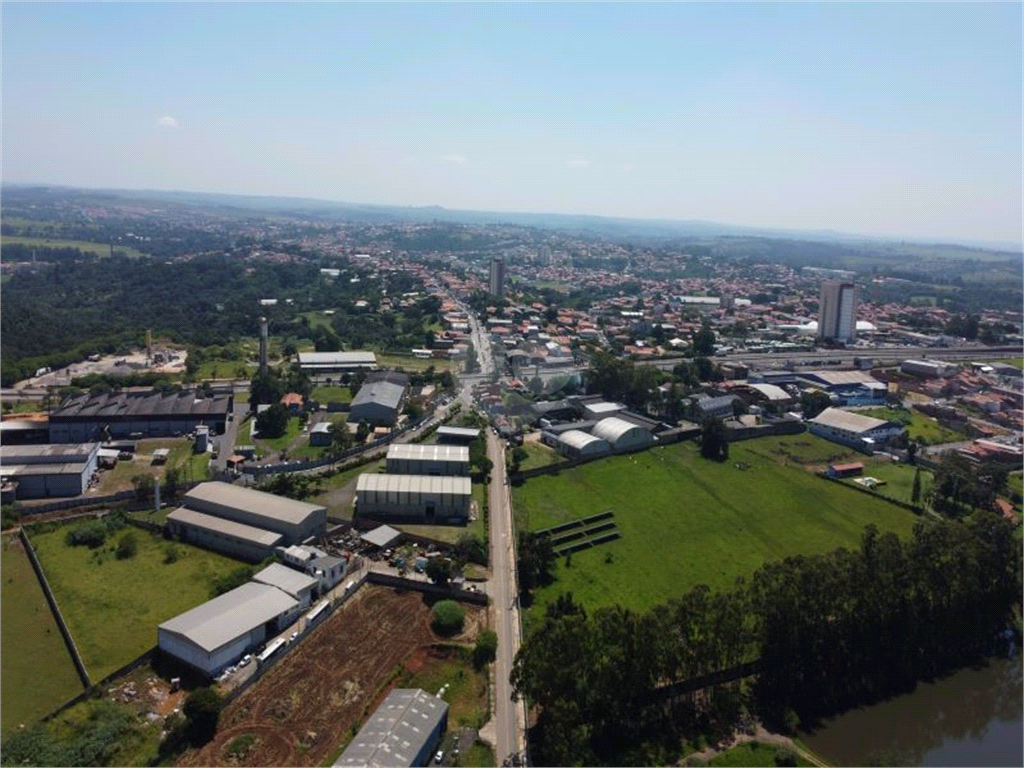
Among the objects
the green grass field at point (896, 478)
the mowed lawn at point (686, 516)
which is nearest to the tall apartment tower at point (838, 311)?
the green grass field at point (896, 478)

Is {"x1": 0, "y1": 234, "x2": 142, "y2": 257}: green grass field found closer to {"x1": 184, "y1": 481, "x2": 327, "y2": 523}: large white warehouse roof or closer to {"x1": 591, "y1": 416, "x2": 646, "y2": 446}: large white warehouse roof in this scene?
{"x1": 184, "y1": 481, "x2": 327, "y2": 523}: large white warehouse roof

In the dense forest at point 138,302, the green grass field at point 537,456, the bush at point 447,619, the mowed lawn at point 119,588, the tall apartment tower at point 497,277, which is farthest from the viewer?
the tall apartment tower at point 497,277

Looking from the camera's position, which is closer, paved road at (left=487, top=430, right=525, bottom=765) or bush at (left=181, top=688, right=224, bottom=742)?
bush at (left=181, top=688, right=224, bottom=742)

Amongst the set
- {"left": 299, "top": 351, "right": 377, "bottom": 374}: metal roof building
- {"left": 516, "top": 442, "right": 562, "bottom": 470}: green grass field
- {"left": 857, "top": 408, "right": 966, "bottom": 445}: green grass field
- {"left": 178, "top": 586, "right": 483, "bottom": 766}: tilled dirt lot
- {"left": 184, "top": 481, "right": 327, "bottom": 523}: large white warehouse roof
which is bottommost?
{"left": 178, "top": 586, "right": 483, "bottom": 766}: tilled dirt lot

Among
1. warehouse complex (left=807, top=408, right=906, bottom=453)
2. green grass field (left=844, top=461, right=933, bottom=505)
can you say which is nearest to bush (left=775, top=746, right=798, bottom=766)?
green grass field (left=844, top=461, right=933, bottom=505)

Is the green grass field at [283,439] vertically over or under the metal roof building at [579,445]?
under

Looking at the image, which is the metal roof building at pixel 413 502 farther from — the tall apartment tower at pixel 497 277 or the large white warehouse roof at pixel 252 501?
the tall apartment tower at pixel 497 277
